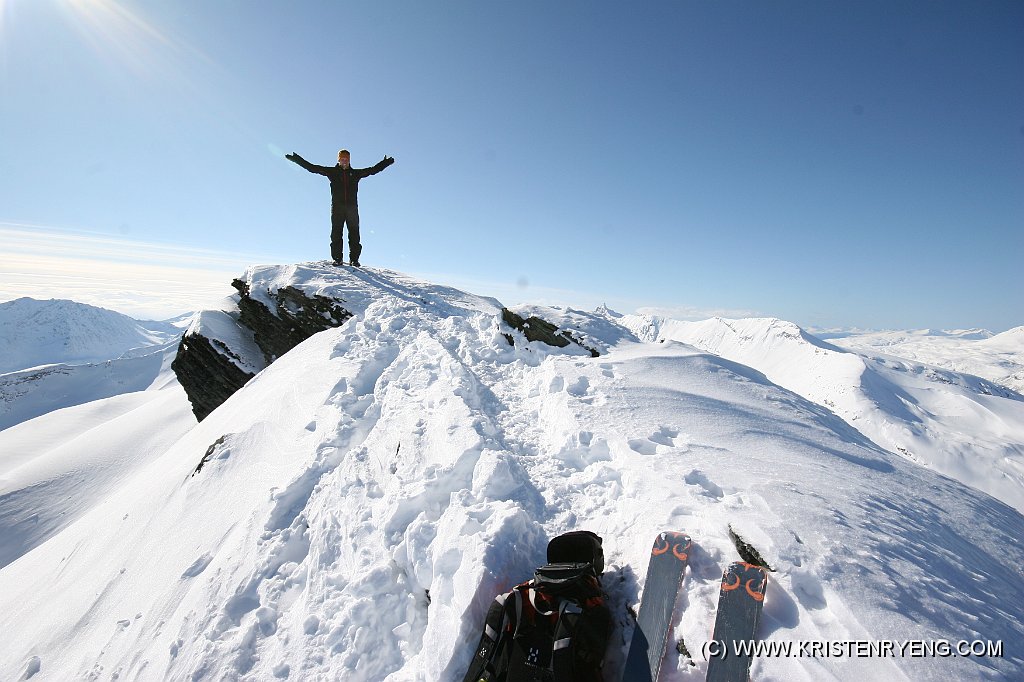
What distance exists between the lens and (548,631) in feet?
10.8

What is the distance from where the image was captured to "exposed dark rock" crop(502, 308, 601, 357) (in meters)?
11.4

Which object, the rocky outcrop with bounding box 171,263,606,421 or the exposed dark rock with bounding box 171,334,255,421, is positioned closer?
the rocky outcrop with bounding box 171,263,606,421

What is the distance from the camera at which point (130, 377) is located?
539 feet

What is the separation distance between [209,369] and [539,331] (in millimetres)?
15347

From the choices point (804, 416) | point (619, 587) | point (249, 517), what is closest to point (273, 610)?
point (249, 517)

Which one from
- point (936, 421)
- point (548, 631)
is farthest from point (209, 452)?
point (936, 421)

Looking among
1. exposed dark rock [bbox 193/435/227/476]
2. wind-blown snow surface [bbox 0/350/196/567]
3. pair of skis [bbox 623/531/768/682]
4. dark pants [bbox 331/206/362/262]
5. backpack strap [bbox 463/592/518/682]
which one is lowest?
wind-blown snow surface [bbox 0/350/196/567]

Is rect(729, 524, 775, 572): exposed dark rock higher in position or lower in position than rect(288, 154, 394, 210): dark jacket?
lower

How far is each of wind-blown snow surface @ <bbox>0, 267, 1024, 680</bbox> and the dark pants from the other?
987cm

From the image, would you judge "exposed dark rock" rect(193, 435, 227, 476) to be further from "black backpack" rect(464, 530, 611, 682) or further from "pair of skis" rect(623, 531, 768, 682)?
"pair of skis" rect(623, 531, 768, 682)

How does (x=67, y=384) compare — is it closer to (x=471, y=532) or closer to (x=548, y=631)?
(x=471, y=532)

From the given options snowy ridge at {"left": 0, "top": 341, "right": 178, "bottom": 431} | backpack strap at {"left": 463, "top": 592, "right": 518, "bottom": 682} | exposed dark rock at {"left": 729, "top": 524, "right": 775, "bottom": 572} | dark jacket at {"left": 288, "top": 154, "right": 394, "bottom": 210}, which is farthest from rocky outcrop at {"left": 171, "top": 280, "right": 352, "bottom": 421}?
snowy ridge at {"left": 0, "top": 341, "right": 178, "bottom": 431}

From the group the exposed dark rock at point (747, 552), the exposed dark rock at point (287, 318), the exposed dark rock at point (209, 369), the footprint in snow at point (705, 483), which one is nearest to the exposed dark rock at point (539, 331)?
the footprint in snow at point (705, 483)

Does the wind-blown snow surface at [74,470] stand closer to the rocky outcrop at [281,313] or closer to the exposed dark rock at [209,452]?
the rocky outcrop at [281,313]
